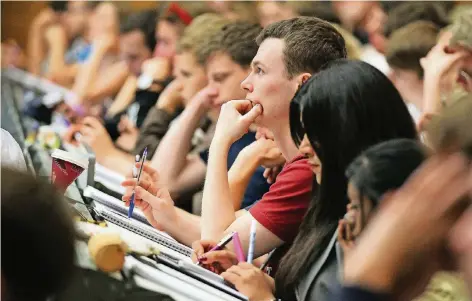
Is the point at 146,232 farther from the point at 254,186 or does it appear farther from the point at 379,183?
the point at 379,183

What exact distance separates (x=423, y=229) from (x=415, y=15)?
7.82ft

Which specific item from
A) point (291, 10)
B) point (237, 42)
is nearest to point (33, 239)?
point (237, 42)

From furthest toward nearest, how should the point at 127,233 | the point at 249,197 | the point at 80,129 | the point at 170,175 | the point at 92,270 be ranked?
1. the point at 80,129
2. the point at 170,175
3. the point at 249,197
4. the point at 127,233
5. the point at 92,270

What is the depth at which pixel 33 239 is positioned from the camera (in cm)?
114

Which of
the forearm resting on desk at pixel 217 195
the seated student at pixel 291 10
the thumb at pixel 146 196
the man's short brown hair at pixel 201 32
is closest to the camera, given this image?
the forearm resting on desk at pixel 217 195

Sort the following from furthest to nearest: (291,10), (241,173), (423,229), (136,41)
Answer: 1. (136,41)
2. (291,10)
3. (241,173)
4. (423,229)

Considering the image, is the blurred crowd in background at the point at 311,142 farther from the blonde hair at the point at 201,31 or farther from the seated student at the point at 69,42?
the seated student at the point at 69,42

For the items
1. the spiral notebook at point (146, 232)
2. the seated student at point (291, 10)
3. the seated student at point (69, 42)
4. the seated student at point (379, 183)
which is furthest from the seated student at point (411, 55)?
the seated student at point (69, 42)

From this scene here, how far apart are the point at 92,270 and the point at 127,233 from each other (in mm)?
297

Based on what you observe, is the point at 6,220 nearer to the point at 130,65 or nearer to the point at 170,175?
the point at 170,175

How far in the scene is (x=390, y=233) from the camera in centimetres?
113

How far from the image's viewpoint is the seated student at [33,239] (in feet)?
3.74

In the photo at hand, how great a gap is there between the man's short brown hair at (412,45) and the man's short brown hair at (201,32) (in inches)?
22.6

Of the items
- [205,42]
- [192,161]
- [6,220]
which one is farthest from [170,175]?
[6,220]
